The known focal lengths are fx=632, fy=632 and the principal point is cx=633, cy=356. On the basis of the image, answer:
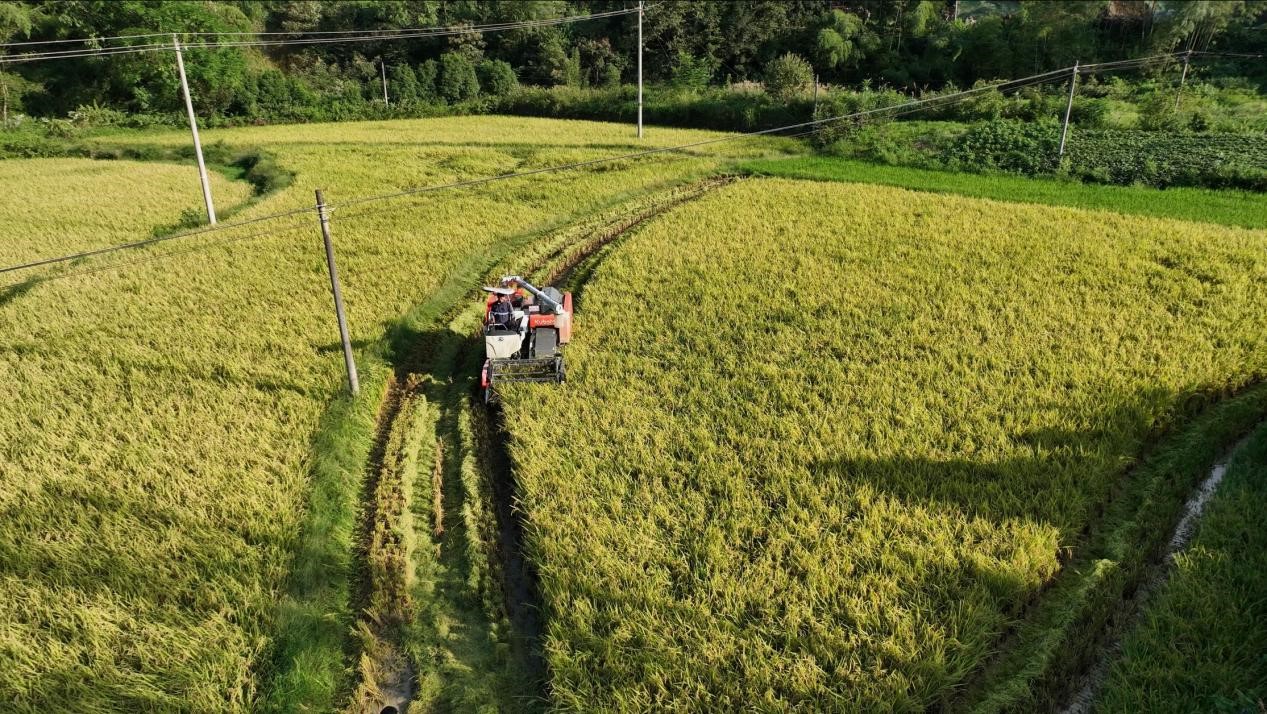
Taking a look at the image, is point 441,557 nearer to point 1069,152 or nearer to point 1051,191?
point 1051,191

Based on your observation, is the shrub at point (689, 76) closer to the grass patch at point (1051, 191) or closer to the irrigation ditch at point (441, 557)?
the grass patch at point (1051, 191)

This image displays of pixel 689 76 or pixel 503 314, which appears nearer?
pixel 503 314

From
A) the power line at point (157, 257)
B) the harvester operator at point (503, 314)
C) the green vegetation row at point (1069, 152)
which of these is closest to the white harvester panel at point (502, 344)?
the harvester operator at point (503, 314)

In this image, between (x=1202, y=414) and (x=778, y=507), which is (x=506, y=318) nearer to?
(x=778, y=507)

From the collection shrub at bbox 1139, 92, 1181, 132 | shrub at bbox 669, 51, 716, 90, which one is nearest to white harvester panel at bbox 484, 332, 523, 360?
shrub at bbox 1139, 92, 1181, 132

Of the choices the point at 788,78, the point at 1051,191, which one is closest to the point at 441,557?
the point at 1051,191

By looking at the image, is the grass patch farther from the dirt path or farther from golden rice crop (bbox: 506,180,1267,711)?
the dirt path
